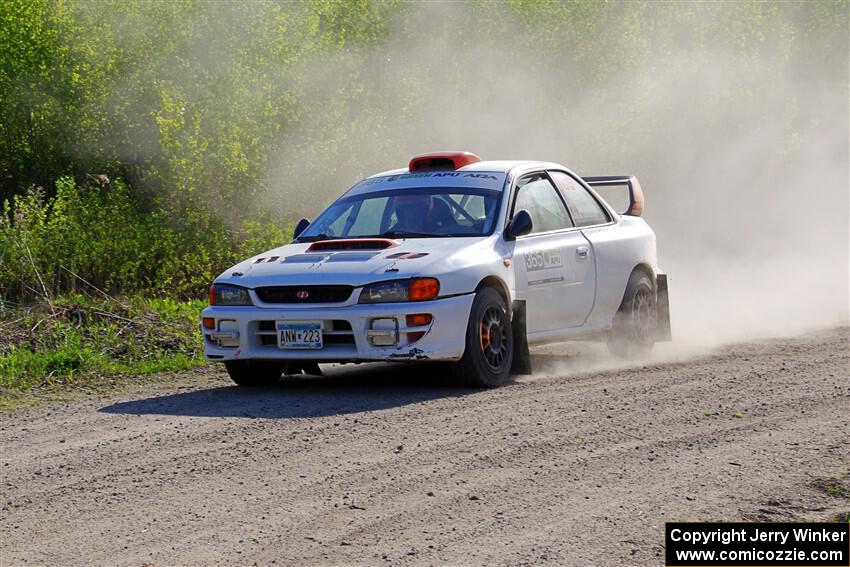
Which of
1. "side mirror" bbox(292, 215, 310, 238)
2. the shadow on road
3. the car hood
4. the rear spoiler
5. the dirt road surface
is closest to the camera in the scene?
the dirt road surface

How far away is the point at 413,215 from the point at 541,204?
42.4 inches

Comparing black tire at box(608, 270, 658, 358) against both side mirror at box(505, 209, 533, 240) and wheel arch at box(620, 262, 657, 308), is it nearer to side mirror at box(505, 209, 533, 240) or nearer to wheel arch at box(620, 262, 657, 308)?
wheel arch at box(620, 262, 657, 308)

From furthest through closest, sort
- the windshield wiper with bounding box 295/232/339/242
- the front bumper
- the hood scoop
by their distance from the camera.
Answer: the windshield wiper with bounding box 295/232/339/242
the hood scoop
the front bumper

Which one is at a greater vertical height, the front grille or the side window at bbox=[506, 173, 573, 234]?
the side window at bbox=[506, 173, 573, 234]

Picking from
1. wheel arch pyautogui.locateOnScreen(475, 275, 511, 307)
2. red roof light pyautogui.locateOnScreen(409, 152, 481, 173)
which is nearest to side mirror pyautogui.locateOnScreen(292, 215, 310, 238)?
red roof light pyautogui.locateOnScreen(409, 152, 481, 173)

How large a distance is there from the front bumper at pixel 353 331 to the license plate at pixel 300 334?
3 cm

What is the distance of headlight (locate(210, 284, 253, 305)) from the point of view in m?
9.62

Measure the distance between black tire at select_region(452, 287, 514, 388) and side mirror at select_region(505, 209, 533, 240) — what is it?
52cm

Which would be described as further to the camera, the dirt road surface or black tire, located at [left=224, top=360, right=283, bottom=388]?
black tire, located at [left=224, top=360, right=283, bottom=388]

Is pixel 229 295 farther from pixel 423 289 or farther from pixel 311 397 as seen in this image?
pixel 423 289

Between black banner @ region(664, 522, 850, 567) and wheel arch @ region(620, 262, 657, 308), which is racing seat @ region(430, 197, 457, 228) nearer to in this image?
wheel arch @ region(620, 262, 657, 308)

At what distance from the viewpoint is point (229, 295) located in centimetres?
971

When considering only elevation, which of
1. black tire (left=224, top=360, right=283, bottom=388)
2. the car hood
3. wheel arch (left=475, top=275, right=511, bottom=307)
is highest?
the car hood

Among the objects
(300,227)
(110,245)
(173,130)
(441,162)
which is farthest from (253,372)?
(173,130)
